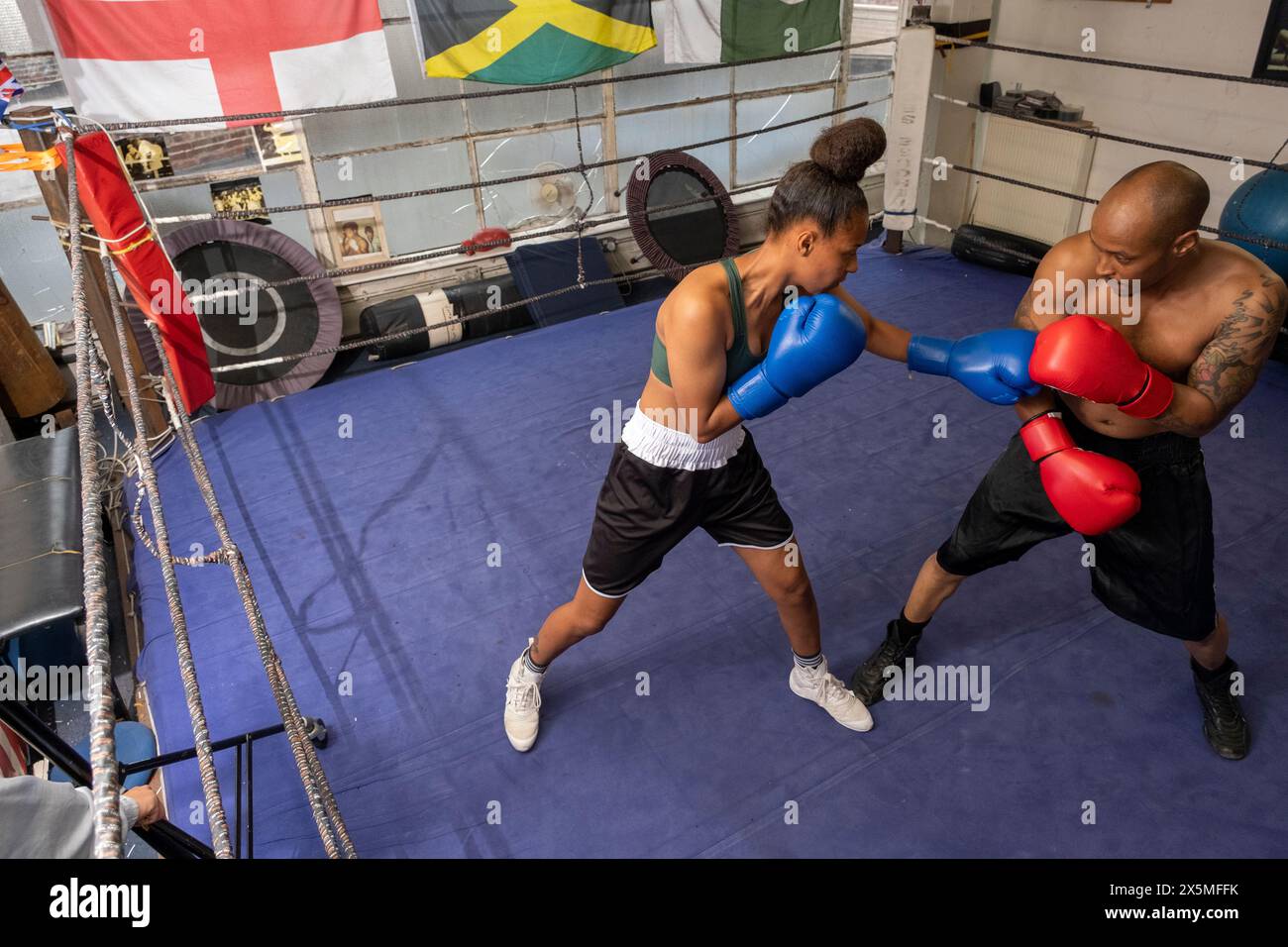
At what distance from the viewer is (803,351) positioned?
1400mm

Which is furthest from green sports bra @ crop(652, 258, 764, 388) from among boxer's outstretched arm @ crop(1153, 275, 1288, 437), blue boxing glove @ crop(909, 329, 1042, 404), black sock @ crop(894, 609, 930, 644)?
black sock @ crop(894, 609, 930, 644)

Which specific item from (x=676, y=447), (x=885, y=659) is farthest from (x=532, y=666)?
(x=885, y=659)

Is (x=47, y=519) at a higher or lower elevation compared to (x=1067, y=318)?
lower

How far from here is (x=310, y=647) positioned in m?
Answer: 2.26

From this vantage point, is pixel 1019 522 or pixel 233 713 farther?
pixel 233 713

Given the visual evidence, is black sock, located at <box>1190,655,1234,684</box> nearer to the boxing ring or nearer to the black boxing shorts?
the boxing ring

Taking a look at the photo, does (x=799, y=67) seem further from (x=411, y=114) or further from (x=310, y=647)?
(x=310, y=647)

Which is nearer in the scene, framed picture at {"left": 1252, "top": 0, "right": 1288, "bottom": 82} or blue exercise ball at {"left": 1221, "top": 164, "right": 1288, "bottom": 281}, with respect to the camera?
blue exercise ball at {"left": 1221, "top": 164, "right": 1288, "bottom": 281}

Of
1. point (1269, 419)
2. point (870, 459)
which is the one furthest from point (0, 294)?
point (1269, 419)

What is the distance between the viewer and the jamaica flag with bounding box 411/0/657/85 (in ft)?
11.9

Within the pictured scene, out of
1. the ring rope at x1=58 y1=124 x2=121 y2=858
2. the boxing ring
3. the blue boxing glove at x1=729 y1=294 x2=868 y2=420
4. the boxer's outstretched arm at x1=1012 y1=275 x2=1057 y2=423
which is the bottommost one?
the boxing ring


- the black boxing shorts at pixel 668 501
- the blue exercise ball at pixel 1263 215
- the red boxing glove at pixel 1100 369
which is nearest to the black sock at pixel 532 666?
the black boxing shorts at pixel 668 501

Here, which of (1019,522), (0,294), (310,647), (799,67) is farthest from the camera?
(799,67)
